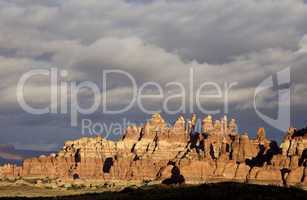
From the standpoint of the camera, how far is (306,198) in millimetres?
56750

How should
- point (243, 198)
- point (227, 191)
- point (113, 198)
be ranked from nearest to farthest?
point (243, 198) < point (227, 191) < point (113, 198)

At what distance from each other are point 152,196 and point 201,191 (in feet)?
18.2

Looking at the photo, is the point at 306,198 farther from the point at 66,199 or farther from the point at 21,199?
the point at 21,199

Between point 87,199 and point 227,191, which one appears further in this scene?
point 87,199

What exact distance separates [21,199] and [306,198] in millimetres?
37956

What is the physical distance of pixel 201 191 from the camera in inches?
2429

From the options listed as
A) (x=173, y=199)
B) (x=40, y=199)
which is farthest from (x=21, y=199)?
(x=173, y=199)

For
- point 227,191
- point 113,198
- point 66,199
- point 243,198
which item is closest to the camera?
point 243,198

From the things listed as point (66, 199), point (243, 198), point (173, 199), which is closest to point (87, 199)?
point (66, 199)

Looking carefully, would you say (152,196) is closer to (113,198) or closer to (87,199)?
(113,198)

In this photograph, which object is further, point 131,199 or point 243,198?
point 131,199

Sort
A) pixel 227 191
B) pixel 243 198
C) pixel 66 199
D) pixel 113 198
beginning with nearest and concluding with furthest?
pixel 243 198 < pixel 227 191 < pixel 113 198 < pixel 66 199

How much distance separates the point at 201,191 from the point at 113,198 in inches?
422

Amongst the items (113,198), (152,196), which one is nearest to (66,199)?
(113,198)
